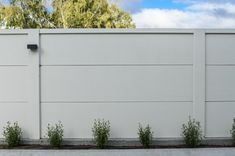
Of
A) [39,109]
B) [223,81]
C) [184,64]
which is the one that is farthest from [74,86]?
[223,81]

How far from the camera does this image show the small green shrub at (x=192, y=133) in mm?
10874

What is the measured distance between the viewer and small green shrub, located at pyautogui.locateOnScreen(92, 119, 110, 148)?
35.5 ft

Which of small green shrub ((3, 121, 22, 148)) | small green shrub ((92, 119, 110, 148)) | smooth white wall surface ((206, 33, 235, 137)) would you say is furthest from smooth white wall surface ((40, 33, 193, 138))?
small green shrub ((3, 121, 22, 148))

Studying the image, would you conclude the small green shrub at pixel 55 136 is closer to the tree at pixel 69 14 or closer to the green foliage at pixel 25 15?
the green foliage at pixel 25 15

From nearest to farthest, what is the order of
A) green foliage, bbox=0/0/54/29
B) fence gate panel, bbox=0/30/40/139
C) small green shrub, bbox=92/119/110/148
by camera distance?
small green shrub, bbox=92/119/110/148
fence gate panel, bbox=0/30/40/139
green foliage, bbox=0/0/54/29

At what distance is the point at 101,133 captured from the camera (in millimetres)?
10812

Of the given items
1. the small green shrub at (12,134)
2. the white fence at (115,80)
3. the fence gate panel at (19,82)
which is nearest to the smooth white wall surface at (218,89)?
the white fence at (115,80)

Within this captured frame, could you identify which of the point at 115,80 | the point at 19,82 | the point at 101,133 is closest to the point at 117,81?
the point at 115,80

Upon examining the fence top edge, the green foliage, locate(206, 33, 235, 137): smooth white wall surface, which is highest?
the green foliage

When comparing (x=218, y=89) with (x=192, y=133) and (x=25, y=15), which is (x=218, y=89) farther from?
(x=25, y=15)

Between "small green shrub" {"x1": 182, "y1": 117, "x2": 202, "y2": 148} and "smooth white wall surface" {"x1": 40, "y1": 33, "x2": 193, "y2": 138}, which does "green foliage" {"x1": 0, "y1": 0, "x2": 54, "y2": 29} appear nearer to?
"smooth white wall surface" {"x1": 40, "y1": 33, "x2": 193, "y2": 138}

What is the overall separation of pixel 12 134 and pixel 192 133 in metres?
3.85

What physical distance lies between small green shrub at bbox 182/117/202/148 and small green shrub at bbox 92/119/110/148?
1.69 m

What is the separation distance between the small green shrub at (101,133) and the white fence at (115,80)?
0.70 feet
